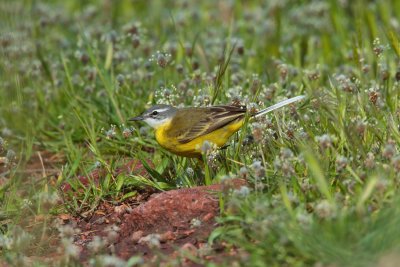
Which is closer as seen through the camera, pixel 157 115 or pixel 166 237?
pixel 166 237

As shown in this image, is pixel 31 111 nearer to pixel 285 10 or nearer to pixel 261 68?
pixel 261 68

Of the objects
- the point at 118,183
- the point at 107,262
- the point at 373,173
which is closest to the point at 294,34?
the point at 118,183

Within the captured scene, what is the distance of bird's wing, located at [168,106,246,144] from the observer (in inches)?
245

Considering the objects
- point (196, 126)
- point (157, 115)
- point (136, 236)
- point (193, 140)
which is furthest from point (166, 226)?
point (157, 115)

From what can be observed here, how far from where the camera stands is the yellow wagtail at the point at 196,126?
20.4 feet

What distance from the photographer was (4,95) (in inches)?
299

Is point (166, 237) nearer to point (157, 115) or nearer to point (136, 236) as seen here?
point (136, 236)

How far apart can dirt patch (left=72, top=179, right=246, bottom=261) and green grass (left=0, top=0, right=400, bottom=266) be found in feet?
0.61

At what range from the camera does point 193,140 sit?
246 inches

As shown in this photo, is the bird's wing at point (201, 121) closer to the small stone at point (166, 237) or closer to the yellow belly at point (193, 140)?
the yellow belly at point (193, 140)

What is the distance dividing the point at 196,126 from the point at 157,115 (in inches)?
15.0

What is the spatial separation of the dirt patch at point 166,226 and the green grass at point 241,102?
19cm

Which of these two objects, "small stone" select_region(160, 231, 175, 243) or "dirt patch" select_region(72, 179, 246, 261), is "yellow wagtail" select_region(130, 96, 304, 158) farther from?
"small stone" select_region(160, 231, 175, 243)

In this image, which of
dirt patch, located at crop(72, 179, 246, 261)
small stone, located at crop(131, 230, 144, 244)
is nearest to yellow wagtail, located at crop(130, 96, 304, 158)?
dirt patch, located at crop(72, 179, 246, 261)
